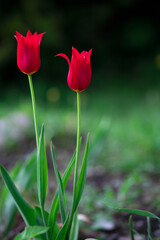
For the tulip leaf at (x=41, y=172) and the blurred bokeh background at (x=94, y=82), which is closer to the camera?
the tulip leaf at (x=41, y=172)

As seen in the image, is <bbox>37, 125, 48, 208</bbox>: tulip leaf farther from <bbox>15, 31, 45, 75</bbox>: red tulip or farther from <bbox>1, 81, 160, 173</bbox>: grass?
<bbox>1, 81, 160, 173</bbox>: grass

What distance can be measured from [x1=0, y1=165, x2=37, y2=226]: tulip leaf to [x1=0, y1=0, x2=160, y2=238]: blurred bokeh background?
50.2 inches

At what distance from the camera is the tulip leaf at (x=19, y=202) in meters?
1.08

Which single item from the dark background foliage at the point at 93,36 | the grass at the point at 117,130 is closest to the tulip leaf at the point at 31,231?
the grass at the point at 117,130

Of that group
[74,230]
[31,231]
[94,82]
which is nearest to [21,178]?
[74,230]

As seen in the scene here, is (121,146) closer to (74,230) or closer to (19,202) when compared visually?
(74,230)

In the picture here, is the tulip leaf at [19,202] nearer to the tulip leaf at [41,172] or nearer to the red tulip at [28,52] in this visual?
the tulip leaf at [41,172]

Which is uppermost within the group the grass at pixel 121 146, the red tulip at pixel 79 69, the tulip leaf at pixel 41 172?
the red tulip at pixel 79 69

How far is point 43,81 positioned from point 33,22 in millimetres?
1145

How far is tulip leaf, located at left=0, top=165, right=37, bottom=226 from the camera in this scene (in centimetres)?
108

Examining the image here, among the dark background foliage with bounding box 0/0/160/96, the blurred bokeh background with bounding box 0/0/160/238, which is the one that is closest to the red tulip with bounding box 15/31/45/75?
the blurred bokeh background with bounding box 0/0/160/238

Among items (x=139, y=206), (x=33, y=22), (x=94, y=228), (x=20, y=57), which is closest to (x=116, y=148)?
(x=139, y=206)

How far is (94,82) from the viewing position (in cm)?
715

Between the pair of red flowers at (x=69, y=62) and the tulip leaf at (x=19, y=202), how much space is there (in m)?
0.32
